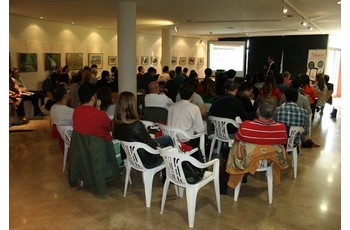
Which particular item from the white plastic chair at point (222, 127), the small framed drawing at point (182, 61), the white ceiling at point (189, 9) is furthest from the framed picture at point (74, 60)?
the white plastic chair at point (222, 127)

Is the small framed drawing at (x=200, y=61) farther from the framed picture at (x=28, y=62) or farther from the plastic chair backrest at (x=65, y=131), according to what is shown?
the plastic chair backrest at (x=65, y=131)

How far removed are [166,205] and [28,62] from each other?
7574 millimetres

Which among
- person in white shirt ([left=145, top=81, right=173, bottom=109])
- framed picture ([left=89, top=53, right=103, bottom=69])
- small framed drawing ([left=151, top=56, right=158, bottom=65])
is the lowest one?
person in white shirt ([left=145, top=81, right=173, bottom=109])

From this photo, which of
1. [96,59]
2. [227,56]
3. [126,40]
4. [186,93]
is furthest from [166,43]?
[186,93]

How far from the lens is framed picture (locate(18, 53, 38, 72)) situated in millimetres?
9320

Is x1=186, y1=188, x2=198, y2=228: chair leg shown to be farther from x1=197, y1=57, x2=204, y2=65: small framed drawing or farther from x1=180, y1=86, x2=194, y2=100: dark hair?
x1=197, y1=57, x2=204, y2=65: small framed drawing

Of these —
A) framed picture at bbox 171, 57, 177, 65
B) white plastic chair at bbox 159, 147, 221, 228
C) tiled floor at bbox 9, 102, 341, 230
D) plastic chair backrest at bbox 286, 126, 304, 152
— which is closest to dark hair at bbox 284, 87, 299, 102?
plastic chair backrest at bbox 286, 126, 304, 152

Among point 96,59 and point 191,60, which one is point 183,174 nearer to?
point 96,59

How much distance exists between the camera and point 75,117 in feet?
12.7

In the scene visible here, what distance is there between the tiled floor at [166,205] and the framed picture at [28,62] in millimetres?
5027

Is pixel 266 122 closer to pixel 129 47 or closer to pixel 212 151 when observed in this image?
pixel 212 151

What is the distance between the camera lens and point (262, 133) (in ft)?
11.5

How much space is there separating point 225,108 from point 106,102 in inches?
67.8
